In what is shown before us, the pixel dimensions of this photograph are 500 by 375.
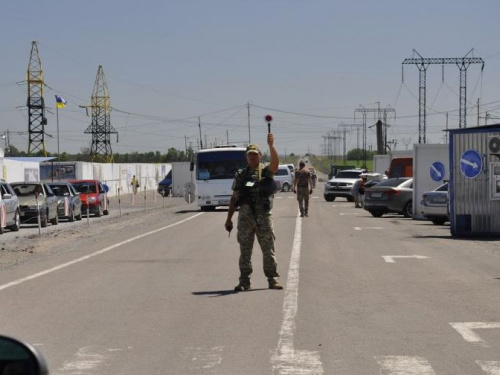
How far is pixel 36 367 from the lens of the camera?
2.83m

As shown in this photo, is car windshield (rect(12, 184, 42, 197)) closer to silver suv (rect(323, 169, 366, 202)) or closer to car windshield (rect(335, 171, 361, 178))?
silver suv (rect(323, 169, 366, 202))

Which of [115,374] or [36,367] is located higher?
[36,367]

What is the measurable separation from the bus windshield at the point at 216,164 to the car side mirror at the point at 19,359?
38.9 meters

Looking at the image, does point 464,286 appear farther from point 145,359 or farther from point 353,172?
point 353,172

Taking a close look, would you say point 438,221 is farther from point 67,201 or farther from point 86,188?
point 86,188

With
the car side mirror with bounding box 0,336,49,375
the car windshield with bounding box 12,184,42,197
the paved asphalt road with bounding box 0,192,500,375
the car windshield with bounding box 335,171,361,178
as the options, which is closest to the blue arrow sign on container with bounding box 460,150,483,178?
the paved asphalt road with bounding box 0,192,500,375

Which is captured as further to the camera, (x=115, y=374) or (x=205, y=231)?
(x=205, y=231)

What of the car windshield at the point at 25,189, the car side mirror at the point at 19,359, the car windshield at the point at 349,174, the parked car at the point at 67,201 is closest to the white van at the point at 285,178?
the car windshield at the point at 349,174

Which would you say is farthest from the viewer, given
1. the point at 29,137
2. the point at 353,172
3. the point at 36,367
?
the point at 29,137

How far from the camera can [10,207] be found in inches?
1175

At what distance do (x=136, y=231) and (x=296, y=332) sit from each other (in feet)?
63.4

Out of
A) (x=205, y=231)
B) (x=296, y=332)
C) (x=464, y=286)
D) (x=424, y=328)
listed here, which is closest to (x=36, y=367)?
(x=296, y=332)

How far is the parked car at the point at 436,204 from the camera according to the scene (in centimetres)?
2942

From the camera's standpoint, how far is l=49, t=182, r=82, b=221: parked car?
36269 millimetres
